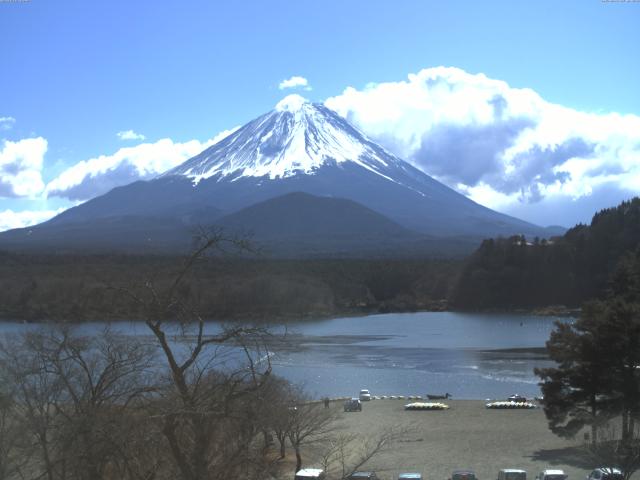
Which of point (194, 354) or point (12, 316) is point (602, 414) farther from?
point (12, 316)

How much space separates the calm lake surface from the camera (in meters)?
25.0

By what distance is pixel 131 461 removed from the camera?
177 inches

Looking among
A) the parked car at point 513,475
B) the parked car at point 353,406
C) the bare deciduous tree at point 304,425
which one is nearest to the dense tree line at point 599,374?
the parked car at point 513,475

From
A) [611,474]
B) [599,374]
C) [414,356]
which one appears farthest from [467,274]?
[611,474]

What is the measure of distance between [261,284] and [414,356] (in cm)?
1100

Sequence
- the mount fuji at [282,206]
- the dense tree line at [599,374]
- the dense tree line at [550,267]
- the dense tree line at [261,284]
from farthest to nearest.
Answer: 1. the mount fuji at [282,206]
2. the dense tree line at [550,267]
3. the dense tree line at [261,284]
4. the dense tree line at [599,374]

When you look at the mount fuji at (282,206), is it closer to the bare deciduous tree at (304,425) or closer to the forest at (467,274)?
the forest at (467,274)

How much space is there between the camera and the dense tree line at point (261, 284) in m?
35.9

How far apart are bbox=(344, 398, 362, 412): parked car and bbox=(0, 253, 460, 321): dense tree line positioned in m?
3.71

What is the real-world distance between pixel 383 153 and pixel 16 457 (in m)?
153

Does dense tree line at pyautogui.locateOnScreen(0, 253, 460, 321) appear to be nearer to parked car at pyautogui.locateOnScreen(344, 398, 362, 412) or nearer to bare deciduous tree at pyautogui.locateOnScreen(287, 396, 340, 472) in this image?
parked car at pyautogui.locateOnScreen(344, 398, 362, 412)

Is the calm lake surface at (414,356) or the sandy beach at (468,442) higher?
the calm lake surface at (414,356)

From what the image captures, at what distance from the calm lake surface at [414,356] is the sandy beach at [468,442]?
8.08 ft

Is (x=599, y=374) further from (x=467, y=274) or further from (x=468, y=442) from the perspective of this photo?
(x=467, y=274)
